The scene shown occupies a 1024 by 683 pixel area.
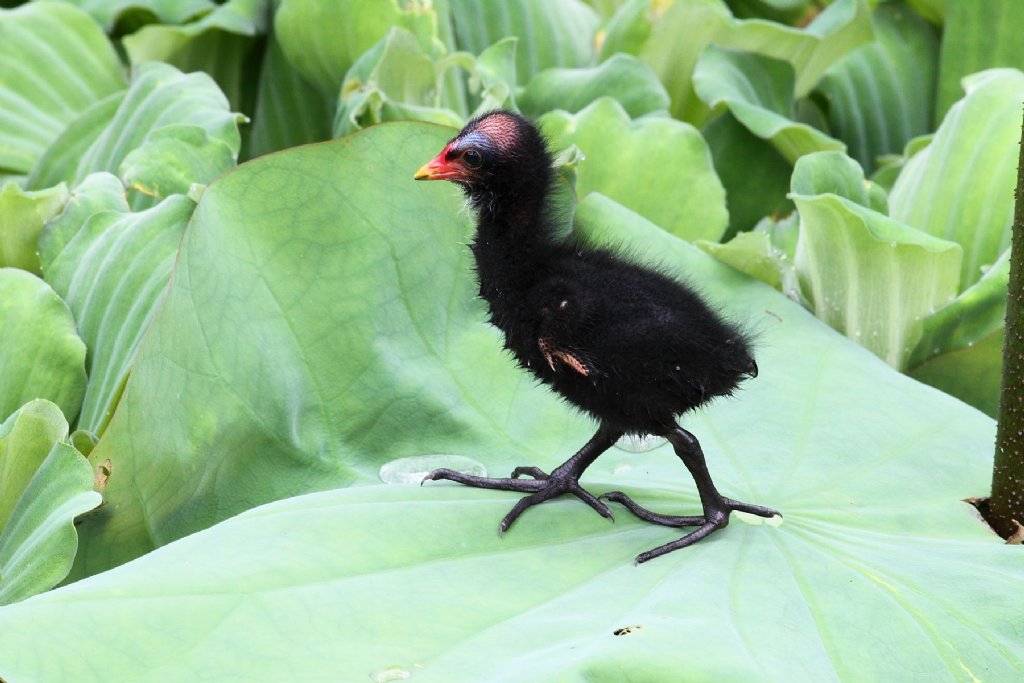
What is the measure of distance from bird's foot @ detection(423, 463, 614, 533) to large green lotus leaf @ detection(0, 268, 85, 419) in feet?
2.21

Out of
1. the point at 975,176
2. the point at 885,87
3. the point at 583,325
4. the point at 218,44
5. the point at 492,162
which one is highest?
the point at 492,162

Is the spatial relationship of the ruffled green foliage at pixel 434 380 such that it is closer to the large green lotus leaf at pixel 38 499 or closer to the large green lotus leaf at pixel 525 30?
the large green lotus leaf at pixel 38 499

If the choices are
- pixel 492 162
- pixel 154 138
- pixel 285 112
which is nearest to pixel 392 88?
pixel 154 138

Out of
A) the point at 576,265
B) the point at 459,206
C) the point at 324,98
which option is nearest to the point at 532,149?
the point at 576,265

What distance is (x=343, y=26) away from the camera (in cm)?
262

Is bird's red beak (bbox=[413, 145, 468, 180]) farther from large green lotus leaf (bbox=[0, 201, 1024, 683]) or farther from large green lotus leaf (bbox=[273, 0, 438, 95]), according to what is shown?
large green lotus leaf (bbox=[273, 0, 438, 95])

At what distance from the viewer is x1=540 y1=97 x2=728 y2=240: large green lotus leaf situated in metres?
2.40

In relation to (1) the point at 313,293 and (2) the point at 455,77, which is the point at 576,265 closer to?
(1) the point at 313,293

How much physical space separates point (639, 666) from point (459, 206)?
863mm

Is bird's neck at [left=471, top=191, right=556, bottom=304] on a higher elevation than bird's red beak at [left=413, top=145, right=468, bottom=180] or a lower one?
lower

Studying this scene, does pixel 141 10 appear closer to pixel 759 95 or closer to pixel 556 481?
pixel 759 95

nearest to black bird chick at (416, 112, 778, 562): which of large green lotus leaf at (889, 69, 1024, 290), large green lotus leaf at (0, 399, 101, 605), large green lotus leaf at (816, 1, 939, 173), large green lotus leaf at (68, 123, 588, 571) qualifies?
large green lotus leaf at (68, 123, 588, 571)

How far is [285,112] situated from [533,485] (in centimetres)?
182

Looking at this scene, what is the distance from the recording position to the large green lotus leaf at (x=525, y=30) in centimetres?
304
